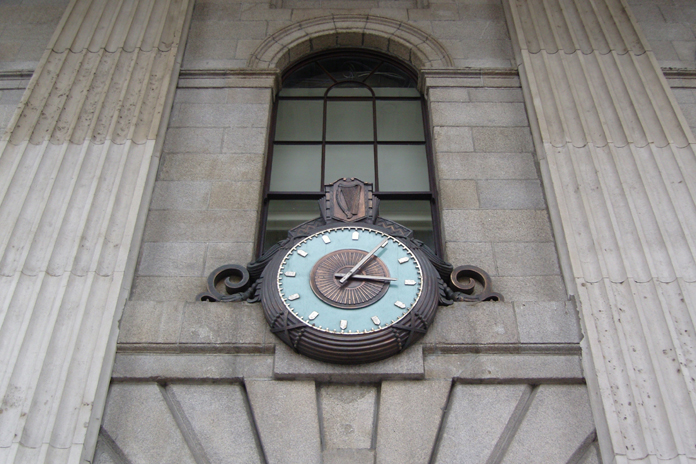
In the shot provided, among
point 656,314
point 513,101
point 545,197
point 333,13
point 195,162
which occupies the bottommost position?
point 656,314

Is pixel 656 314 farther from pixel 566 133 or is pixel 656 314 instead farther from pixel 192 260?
pixel 192 260

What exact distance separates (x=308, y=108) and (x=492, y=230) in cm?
376

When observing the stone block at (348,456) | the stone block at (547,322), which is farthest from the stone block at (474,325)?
the stone block at (348,456)

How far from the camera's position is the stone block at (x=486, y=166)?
8734 millimetres

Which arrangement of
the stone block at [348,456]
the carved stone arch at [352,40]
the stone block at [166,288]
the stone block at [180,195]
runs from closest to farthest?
the stone block at [348,456] → the stone block at [166,288] → the stone block at [180,195] → the carved stone arch at [352,40]

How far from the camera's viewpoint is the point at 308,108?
1055 centimetres

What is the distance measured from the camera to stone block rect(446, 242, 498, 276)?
25.5ft

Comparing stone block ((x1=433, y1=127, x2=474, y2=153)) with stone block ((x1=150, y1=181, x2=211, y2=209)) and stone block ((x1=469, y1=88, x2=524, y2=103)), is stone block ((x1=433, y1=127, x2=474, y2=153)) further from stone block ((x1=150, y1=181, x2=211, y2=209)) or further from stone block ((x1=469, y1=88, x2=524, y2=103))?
stone block ((x1=150, y1=181, x2=211, y2=209))

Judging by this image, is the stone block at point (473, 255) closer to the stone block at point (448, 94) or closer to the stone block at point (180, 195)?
the stone block at point (448, 94)

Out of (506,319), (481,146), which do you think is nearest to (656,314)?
(506,319)

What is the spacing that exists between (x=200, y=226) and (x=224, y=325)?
158 centimetres

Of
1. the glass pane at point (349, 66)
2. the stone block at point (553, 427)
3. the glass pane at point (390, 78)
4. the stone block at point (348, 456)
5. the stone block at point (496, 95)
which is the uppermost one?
the glass pane at point (349, 66)

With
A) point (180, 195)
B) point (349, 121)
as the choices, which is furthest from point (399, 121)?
point (180, 195)

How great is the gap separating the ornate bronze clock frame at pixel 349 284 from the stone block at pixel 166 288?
222 mm
